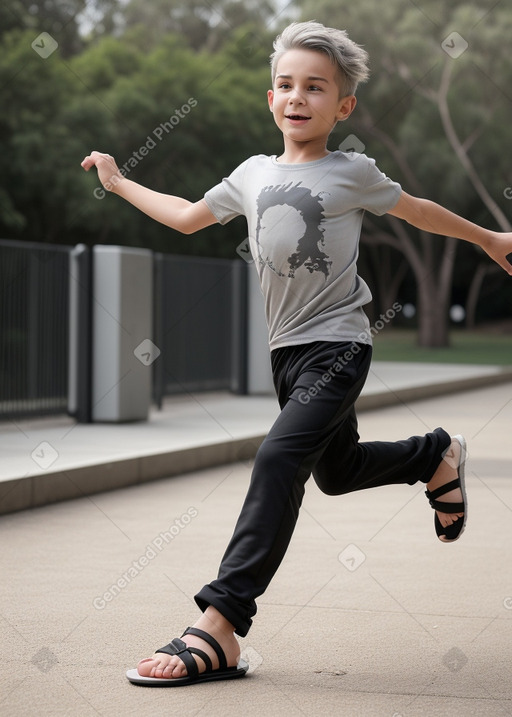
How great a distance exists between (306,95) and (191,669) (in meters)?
1.80

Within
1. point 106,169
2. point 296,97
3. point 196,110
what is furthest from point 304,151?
point 196,110

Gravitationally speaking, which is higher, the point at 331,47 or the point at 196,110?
the point at 196,110

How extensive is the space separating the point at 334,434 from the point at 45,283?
8.04 m

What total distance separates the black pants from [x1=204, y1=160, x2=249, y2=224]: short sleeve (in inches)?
20.0

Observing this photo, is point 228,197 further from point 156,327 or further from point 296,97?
point 156,327

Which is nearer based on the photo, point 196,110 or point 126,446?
point 126,446

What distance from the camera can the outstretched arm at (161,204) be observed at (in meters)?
4.17

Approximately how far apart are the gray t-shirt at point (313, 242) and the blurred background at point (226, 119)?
2292 cm

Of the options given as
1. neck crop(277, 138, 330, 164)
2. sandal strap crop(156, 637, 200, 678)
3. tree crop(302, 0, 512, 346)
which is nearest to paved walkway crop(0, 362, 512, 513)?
sandal strap crop(156, 637, 200, 678)

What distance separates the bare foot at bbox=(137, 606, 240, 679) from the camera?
3.72 meters

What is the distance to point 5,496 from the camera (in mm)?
7250

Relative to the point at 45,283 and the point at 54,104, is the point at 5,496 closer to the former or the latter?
the point at 45,283

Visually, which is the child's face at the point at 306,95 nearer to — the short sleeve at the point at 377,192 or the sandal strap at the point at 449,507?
the short sleeve at the point at 377,192

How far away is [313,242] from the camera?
388 centimetres
